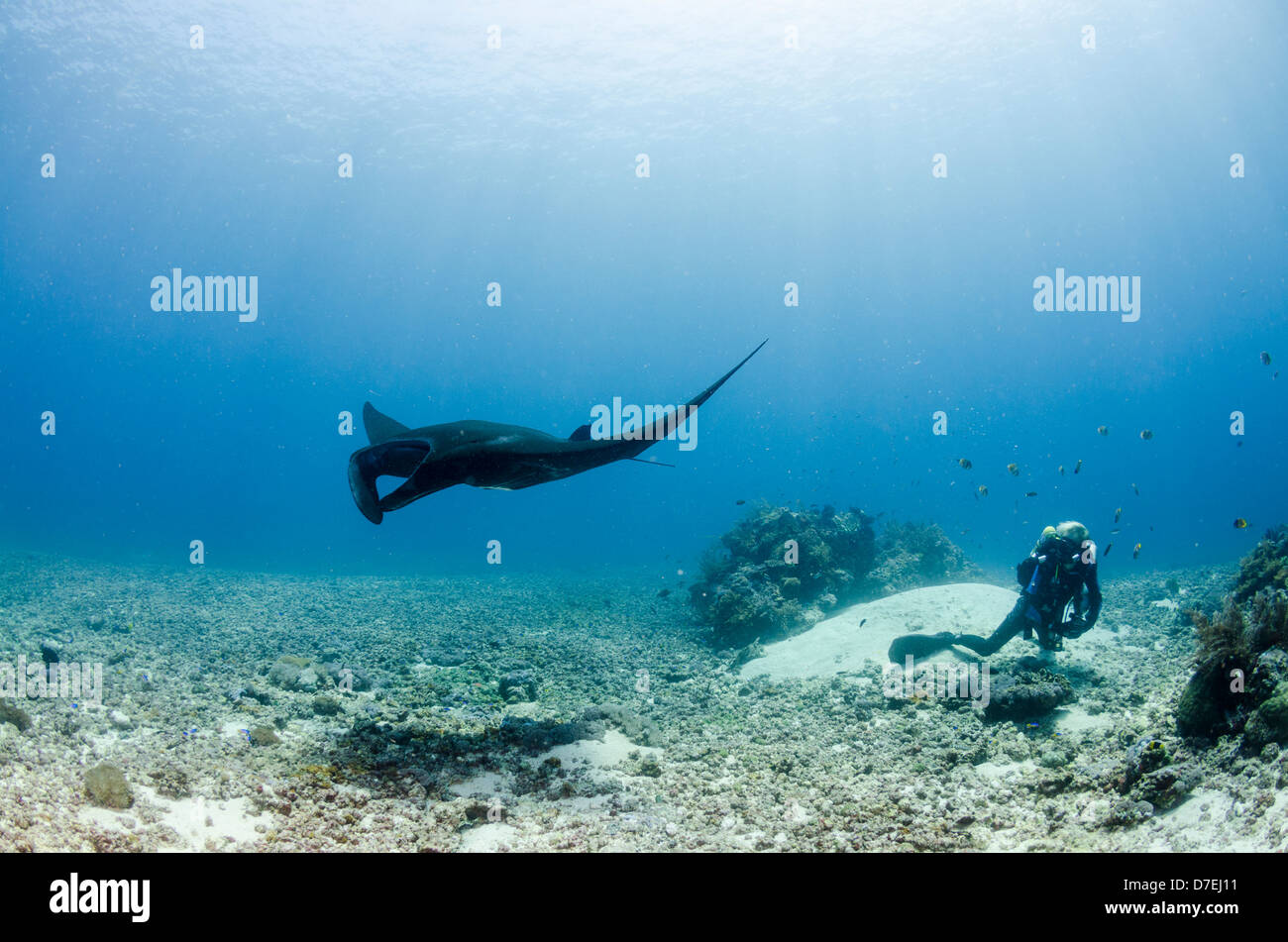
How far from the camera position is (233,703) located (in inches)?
277

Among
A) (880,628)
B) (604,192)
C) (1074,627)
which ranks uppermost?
(604,192)

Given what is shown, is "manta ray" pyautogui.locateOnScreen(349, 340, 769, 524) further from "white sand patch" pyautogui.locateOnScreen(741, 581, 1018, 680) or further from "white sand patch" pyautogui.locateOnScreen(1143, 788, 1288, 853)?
"white sand patch" pyautogui.locateOnScreen(741, 581, 1018, 680)

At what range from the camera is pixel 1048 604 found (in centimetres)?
920

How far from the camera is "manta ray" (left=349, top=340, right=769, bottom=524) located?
16.4ft

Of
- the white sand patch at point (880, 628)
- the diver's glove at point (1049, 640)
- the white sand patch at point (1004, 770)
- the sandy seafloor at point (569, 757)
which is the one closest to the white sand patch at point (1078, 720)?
the sandy seafloor at point (569, 757)

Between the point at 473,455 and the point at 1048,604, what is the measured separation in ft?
30.6

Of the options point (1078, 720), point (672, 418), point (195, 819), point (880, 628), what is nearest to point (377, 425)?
point (672, 418)

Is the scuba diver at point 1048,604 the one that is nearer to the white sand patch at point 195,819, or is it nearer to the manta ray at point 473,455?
the manta ray at point 473,455

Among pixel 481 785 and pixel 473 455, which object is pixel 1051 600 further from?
pixel 473 455

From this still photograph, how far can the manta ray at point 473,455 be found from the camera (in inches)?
197

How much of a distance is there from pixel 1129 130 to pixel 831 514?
159 ft

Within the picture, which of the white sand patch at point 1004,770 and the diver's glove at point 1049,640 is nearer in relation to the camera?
the white sand patch at point 1004,770

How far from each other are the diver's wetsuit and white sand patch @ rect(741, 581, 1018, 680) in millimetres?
821
